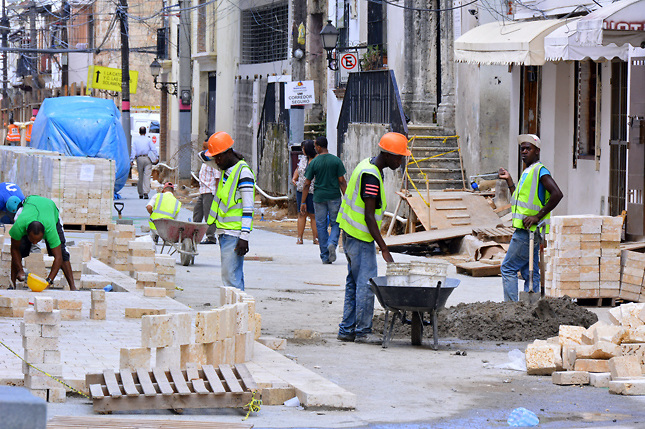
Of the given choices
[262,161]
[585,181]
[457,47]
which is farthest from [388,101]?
[262,161]

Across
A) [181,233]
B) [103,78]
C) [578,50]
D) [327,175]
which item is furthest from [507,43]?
[103,78]

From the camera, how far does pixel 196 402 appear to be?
6.74 metres

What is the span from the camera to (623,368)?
25.9ft

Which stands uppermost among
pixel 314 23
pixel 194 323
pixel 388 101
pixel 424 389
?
pixel 314 23

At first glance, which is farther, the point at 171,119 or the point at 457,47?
the point at 171,119

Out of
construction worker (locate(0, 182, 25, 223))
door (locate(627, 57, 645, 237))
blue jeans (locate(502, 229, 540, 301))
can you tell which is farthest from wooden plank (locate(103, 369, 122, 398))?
door (locate(627, 57, 645, 237))

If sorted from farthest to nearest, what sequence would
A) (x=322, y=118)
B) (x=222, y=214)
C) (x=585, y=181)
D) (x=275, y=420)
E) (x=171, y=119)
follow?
(x=171, y=119) < (x=322, y=118) < (x=585, y=181) < (x=222, y=214) < (x=275, y=420)

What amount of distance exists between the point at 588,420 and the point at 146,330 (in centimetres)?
279

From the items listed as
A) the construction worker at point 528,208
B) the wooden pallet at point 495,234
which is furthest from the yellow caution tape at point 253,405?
the wooden pallet at point 495,234

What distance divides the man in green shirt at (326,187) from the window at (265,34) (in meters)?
19.6

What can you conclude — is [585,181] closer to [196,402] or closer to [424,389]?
[424,389]

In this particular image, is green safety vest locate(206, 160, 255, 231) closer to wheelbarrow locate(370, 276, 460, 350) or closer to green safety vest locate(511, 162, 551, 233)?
wheelbarrow locate(370, 276, 460, 350)

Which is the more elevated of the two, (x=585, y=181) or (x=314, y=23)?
(x=314, y=23)

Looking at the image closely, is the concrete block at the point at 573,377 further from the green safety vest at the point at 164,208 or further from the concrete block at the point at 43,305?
the green safety vest at the point at 164,208
